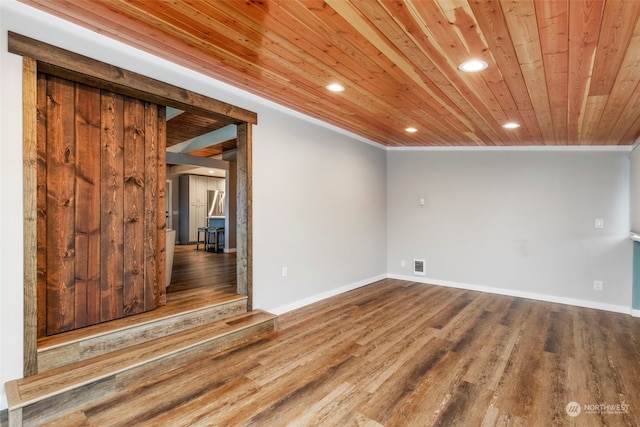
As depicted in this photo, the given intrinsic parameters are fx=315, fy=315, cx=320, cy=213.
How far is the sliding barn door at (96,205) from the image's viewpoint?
2.33 metres

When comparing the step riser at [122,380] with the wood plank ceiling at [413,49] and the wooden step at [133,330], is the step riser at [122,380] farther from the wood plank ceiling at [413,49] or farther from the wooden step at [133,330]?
the wood plank ceiling at [413,49]

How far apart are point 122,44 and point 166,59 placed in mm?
315

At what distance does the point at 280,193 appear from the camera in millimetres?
3746

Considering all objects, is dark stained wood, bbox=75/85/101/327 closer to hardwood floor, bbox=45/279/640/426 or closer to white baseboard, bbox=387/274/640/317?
hardwood floor, bbox=45/279/640/426

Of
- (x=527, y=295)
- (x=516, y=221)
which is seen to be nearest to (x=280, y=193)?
(x=516, y=221)

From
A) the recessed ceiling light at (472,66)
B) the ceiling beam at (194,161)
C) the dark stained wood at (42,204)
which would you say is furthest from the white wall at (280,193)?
the ceiling beam at (194,161)

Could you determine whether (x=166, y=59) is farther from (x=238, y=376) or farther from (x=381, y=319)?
(x=381, y=319)

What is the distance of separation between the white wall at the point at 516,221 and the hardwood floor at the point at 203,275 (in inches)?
118

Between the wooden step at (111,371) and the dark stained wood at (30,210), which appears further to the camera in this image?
the dark stained wood at (30,210)

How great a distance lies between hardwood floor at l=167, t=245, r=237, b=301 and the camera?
12.7 ft

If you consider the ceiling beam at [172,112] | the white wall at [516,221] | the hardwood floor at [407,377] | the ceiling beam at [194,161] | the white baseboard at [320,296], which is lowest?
the hardwood floor at [407,377]

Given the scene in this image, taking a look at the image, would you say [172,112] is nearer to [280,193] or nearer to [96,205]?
[280,193]

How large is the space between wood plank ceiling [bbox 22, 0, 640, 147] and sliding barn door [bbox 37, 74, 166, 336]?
2.10 feet

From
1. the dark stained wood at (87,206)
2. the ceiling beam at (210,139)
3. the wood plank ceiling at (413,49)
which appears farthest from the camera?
the ceiling beam at (210,139)
